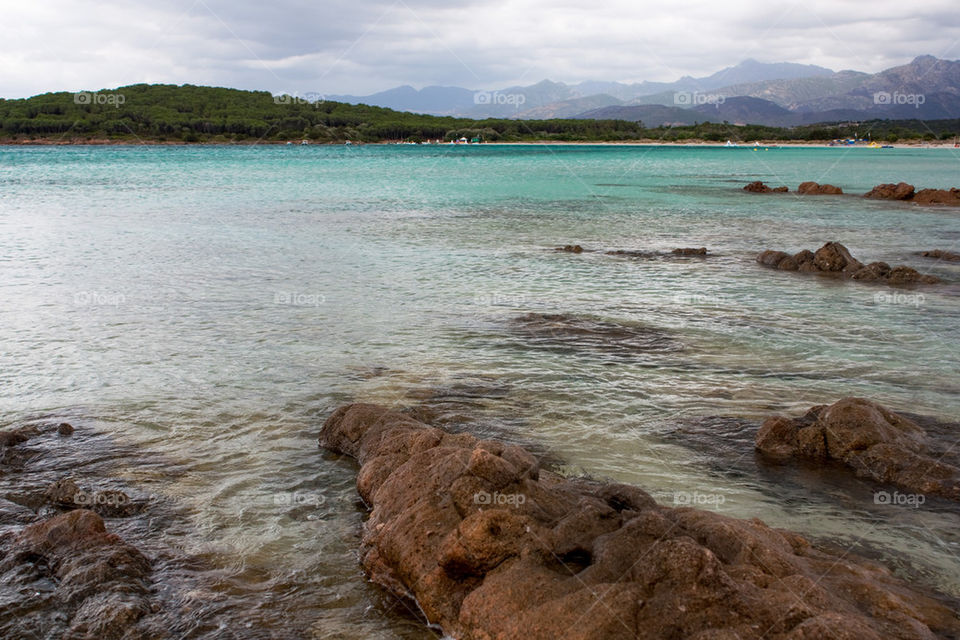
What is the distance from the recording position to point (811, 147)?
17475cm

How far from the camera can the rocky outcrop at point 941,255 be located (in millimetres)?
22641

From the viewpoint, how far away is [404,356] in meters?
12.1

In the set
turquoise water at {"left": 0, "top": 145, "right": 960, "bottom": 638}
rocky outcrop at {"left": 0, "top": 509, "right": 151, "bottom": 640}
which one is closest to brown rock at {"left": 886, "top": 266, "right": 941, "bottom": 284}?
turquoise water at {"left": 0, "top": 145, "right": 960, "bottom": 638}

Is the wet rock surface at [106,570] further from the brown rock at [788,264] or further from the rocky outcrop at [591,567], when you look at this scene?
the brown rock at [788,264]

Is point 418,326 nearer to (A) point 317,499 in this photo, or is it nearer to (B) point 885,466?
(A) point 317,499

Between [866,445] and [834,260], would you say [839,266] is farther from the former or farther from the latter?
[866,445]

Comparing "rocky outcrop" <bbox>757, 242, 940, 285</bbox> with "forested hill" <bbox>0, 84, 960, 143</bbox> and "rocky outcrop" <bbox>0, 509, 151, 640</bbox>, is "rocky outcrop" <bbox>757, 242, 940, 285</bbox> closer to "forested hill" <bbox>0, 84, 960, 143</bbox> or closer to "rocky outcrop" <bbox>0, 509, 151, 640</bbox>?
"rocky outcrop" <bbox>0, 509, 151, 640</bbox>

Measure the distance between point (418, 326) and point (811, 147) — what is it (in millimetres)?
185443

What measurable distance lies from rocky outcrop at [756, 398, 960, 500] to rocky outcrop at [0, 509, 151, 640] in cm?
667

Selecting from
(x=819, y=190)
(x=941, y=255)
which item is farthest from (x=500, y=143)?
(x=941, y=255)

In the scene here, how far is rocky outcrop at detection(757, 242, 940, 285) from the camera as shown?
19.3 m

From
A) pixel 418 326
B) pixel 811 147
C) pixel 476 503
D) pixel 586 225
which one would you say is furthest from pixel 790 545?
Result: pixel 811 147

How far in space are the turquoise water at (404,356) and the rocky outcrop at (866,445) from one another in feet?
2.23

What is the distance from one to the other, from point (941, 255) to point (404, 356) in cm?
1980
